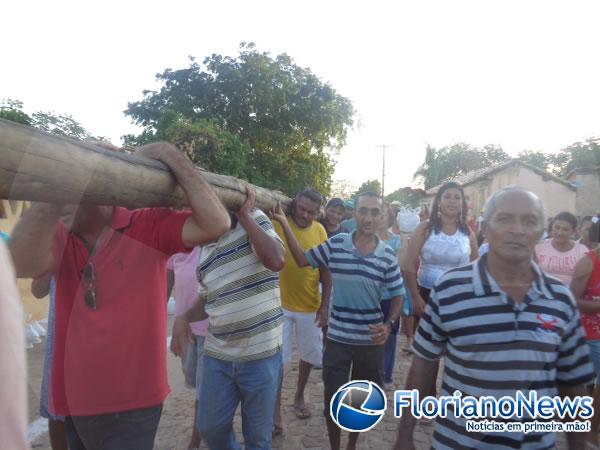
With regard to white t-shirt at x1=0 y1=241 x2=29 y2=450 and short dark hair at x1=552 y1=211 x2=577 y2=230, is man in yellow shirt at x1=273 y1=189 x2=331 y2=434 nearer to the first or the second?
short dark hair at x1=552 y1=211 x2=577 y2=230

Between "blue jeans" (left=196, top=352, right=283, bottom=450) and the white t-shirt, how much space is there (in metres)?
2.11

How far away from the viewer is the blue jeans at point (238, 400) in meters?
2.68

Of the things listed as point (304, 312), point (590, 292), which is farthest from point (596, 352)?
point (304, 312)

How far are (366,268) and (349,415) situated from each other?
109 cm

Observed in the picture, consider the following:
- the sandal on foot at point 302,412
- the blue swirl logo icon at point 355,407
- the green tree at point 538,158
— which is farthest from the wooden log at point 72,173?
the green tree at point 538,158

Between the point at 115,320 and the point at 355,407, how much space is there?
2095 millimetres

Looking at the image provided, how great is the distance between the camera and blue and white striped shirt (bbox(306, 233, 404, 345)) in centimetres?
341

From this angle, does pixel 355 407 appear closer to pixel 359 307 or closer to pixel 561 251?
pixel 359 307

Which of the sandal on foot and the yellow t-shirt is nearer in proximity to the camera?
the sandal on foot

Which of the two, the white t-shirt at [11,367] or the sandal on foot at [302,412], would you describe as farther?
the sandal on foot at [302,412]

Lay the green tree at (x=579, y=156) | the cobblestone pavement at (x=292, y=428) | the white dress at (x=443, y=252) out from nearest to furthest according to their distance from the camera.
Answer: the cobblestone pavement at (x=292, y=428), the white dress at (x=443, y=252), the green tree at (x=579, y=156)

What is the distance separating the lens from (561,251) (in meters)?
4.46

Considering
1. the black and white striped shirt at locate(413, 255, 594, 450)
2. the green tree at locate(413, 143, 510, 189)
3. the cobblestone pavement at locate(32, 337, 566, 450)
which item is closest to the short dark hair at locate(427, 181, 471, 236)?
the cobblestone pavement at locate(32, 337, 566, 450)

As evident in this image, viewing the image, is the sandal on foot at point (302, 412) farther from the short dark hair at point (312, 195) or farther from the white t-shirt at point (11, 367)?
the white t-shirt at point (11, 367)
